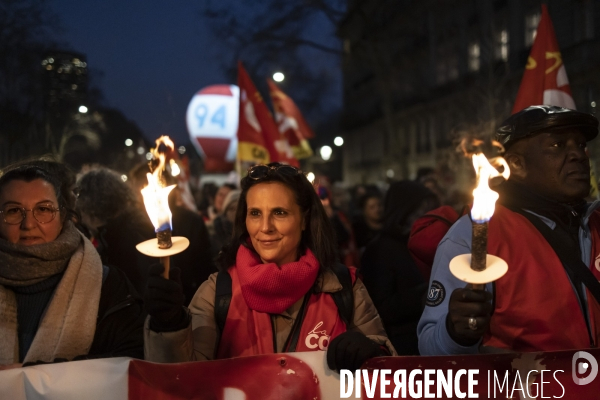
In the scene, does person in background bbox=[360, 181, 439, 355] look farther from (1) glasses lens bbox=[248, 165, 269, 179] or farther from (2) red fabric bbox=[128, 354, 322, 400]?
(2) red fabric bbox=[128, 354, 322, 400]

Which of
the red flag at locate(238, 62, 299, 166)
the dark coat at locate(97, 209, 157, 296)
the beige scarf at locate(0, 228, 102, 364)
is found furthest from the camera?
the red flag at locate(238, 62, 299, 166)

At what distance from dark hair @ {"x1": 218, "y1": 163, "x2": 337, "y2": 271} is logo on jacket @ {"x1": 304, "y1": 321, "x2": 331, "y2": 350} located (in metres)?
0.31

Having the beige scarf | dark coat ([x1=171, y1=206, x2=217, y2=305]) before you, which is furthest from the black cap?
dark coat ([x1=171, y1=206, x2=217, y2=305])

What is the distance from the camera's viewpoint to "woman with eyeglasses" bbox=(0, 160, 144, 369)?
2746 mm

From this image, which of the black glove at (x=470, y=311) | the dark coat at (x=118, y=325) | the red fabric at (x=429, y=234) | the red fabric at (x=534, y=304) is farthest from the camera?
the red fabric at (x=429, y=234)

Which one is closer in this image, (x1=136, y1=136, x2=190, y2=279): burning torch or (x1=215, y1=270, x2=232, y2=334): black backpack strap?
(x1=136, y1=136, x2=190, y2=279): burning torch

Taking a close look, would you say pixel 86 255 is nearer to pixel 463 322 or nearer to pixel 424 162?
pixel 463 322

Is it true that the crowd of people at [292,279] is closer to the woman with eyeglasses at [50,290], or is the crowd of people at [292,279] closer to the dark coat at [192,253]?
the woman with eyeglasses at [50,290]

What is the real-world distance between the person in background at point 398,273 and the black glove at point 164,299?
2144 millimetres

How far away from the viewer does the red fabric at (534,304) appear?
2.50 metres

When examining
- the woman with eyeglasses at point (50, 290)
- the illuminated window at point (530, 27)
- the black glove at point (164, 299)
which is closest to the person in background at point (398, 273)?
the woman with eyeglasses at point (50, 290)

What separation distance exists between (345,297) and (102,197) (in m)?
2.48

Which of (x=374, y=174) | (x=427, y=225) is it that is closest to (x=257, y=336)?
(x=427, y=225)

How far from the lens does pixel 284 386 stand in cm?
242
